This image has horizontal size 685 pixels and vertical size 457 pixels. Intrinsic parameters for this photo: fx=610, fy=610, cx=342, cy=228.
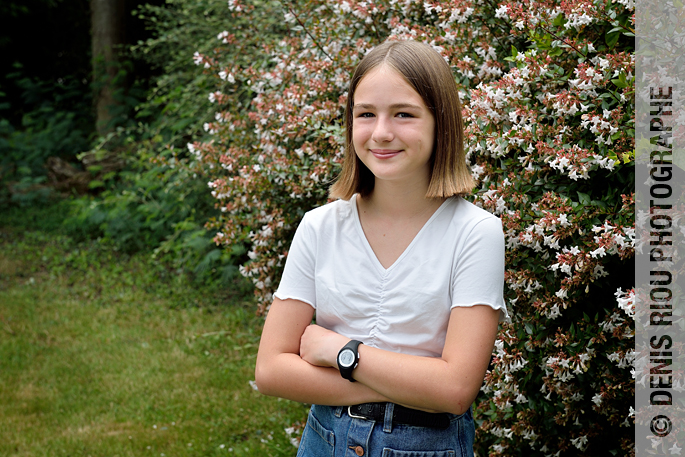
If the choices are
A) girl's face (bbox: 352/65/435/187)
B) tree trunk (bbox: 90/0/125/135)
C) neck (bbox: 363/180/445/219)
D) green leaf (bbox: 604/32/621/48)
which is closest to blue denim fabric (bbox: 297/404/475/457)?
neck (bbox: 363/180/445/219)

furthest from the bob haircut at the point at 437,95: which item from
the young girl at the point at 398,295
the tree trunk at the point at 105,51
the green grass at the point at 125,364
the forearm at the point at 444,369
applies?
the tree trunk at the point at 105,51

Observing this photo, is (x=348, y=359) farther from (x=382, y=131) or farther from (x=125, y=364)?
(x=125, y=364)

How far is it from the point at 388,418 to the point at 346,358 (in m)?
0.19

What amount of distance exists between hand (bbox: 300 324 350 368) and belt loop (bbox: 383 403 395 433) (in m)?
0.17

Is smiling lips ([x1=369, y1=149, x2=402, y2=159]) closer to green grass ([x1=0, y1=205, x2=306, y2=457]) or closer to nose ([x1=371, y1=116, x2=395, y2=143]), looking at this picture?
nose ([x1=371, y1=116, x2=395, y2=143])

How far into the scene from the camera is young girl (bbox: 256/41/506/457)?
153cm

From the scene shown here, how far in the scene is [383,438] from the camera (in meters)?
1.56

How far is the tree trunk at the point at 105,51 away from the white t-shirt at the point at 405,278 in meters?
8.26

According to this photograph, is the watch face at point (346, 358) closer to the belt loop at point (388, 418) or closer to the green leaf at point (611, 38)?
the belt loop at point (388, 418)

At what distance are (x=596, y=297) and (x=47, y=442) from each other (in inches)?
127

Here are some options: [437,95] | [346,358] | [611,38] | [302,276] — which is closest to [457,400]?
[346,358]

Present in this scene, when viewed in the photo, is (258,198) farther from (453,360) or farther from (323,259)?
(453,360)

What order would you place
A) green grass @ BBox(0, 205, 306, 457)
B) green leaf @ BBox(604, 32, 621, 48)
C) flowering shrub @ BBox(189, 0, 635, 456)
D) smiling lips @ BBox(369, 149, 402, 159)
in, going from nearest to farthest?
1. smiling lips @ BBox(369, 149, 402, 159)
2. flowering shrub @ BBox(189, 0, 635, 456)
3. green leaf @ BBox(604, 32, 621, 48)
4. green grass @ BBox(0, 205, 306, 457)

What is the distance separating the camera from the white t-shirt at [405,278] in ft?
5.11
